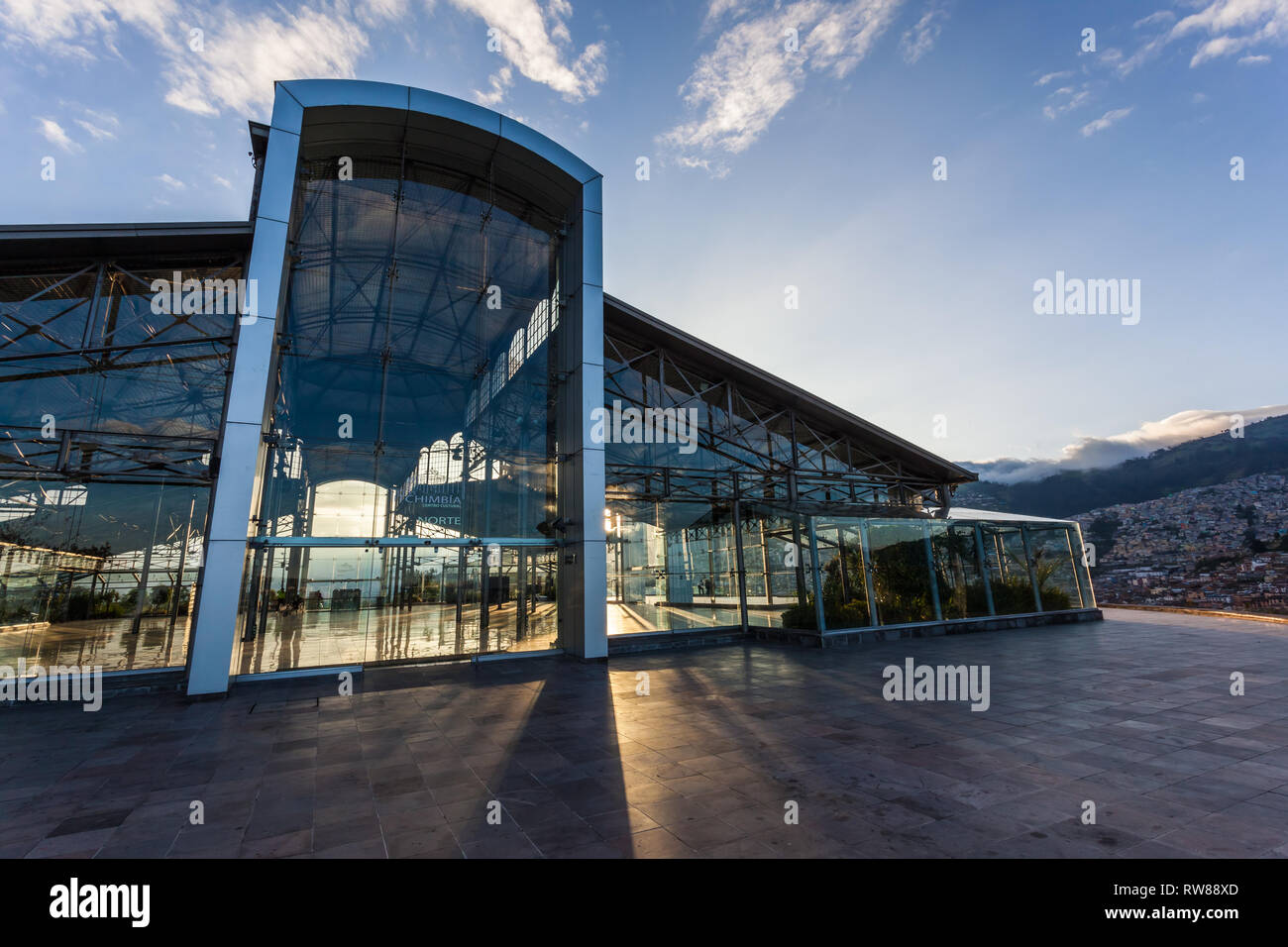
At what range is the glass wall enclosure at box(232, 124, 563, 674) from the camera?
11344 mm

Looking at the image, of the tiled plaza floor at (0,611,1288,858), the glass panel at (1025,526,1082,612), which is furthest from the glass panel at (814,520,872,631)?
the glass panel at (1025,526,1082,612)

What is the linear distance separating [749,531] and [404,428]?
10.7m

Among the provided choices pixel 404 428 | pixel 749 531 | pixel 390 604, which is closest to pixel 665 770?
pixel 390 604

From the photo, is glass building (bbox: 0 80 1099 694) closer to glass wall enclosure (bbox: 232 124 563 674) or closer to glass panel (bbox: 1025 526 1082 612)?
glass wall enclosure (bbox: 232 124 563 674)

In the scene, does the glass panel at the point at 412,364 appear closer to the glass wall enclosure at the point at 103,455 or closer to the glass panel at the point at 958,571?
the glass wall enclosure at the point at 103,455

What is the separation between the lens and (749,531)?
57.6 feet

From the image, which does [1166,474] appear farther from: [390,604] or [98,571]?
[98,571]

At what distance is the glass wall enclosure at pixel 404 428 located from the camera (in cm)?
1134

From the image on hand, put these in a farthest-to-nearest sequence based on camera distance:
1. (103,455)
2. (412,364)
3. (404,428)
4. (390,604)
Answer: (412,364), (404,428), (390,604), (103,455)

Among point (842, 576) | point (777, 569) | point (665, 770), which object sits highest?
point (777, 569)

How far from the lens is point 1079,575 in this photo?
66.1 feet

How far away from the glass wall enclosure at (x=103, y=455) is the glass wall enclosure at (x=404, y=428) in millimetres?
1688

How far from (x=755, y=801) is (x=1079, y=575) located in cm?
2179
